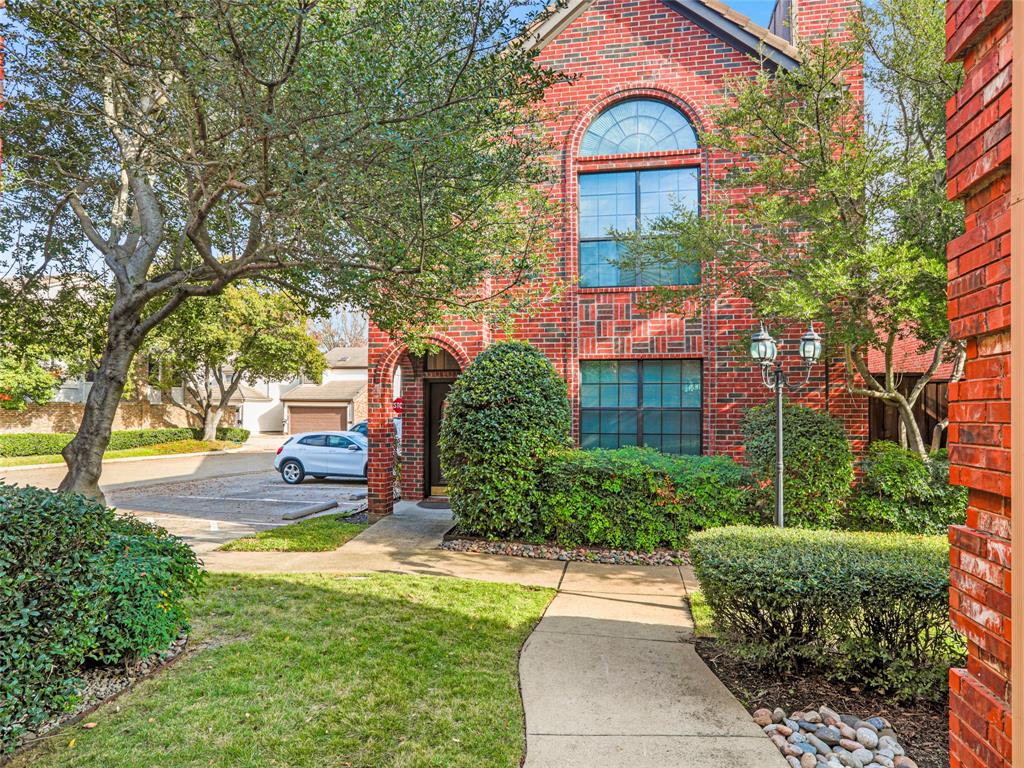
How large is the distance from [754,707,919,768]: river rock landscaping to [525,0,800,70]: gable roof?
8.64 meters

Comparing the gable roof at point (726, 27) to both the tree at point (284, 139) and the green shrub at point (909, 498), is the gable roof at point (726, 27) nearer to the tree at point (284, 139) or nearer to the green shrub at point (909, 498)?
the tree at point (284, 139)

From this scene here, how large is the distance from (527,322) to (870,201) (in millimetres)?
5023

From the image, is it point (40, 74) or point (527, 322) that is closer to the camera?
point (40, 74)

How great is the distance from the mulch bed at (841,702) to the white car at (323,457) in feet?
42.8

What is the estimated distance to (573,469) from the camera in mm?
7898

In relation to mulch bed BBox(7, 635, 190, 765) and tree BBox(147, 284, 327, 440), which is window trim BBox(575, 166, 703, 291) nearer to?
mulch bed BBox(7, 635, 190, 765)

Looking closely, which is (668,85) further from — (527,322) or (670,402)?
(670,402)

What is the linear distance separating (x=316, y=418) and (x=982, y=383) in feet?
116

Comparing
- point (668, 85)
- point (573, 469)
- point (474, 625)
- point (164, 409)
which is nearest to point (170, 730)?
point (474, 625)

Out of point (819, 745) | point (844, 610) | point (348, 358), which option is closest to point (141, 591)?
point (819, 745)

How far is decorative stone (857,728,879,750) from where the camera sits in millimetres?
3322

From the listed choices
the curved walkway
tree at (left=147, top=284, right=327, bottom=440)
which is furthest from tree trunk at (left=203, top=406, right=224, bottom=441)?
the curved walkway

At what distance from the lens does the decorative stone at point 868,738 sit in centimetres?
332

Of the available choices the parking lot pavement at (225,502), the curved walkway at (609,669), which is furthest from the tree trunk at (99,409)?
the parking lot pavement at (225,502)
